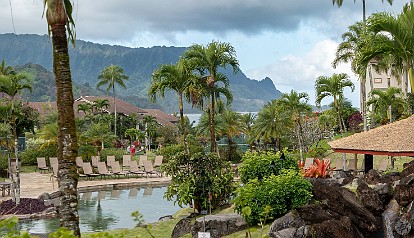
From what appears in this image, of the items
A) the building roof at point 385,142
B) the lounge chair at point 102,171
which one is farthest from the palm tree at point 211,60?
the building roof at point 385,142

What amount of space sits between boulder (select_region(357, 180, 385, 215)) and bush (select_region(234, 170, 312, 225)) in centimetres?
97

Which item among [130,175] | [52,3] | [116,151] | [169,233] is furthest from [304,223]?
[116,151]

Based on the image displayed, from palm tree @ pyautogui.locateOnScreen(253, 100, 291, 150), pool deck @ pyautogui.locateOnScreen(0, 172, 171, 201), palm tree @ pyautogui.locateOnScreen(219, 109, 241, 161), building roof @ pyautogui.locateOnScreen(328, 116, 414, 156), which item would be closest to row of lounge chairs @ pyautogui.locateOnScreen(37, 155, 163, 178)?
pool deck @ pyautogui.locateOnScreen(0, 172, 171, 201)

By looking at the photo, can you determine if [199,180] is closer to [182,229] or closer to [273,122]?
[182,229]

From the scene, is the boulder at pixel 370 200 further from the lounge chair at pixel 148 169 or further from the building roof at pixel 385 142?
the lounge chair at pixel 148 169

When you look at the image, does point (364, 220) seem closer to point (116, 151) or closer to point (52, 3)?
point (52, 3)

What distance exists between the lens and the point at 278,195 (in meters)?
9.96

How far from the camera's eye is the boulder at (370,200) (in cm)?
1004

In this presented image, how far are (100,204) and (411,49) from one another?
12.1 meters

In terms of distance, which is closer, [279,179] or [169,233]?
[279,179]

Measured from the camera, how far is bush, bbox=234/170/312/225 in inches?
392

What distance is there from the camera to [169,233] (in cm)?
1175

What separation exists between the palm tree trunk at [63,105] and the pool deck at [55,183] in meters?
12.3

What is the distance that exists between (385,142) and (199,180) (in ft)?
14.9
